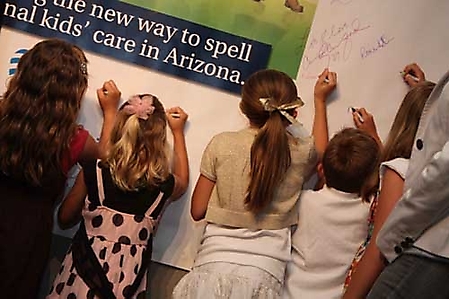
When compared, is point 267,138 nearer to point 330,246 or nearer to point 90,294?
point 330,246

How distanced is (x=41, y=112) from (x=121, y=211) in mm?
306

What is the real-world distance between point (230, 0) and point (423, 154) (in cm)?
86

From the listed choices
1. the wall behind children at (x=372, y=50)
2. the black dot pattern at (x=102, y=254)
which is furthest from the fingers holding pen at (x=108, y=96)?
the wall behind children at (x=372, y=50)

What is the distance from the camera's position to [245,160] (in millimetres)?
1768

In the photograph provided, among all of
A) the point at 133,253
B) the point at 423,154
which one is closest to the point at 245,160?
the point at 133,253

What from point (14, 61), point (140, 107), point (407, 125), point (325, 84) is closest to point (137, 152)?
point (140, 107)

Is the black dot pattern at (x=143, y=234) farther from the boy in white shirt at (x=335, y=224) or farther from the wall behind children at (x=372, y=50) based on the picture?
the wall behind children at (x=372, y=50)

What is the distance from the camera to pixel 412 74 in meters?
1.98

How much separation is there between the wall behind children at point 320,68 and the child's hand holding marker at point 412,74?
16 millimetres

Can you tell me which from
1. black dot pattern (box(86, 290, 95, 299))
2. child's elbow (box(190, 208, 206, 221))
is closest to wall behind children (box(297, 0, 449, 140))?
child's elbow (box(190, 208, 206, 221))

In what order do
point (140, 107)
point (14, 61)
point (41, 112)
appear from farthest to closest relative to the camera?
1. point (14, 61)
2. point (140, 107)
3. point (41, 112)

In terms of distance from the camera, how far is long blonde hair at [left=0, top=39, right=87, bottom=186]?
5.46 ft

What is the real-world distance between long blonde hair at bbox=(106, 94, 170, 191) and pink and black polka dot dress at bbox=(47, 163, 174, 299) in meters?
0.03
